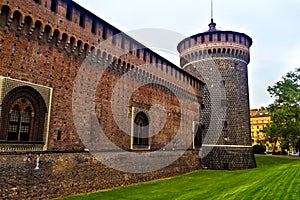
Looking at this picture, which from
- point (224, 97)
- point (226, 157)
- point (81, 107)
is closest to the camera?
point (81, 107)

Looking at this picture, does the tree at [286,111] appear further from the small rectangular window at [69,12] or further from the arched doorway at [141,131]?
the small rectangular window at [69,12]

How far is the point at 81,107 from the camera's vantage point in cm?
1362

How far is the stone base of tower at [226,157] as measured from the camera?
25.4 m

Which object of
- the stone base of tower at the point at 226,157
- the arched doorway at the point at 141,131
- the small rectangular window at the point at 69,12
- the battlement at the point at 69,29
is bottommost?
the stone base of tower at the point at 226,157

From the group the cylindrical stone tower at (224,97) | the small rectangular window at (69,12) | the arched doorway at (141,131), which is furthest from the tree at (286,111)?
the small rectangular window at (69,12)

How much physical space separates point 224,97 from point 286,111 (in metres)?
8.90

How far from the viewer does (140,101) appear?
18.4m

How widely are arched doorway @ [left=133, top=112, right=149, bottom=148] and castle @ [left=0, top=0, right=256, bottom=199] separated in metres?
0.07

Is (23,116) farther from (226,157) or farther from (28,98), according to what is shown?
(226,157)

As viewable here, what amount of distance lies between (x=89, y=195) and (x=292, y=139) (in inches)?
1066

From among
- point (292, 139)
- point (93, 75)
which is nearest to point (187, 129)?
point (93, 75)

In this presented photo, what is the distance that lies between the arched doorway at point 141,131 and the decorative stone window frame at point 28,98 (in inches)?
270

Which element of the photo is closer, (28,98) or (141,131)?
(28,98)

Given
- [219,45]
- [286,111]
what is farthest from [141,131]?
[286,111]
